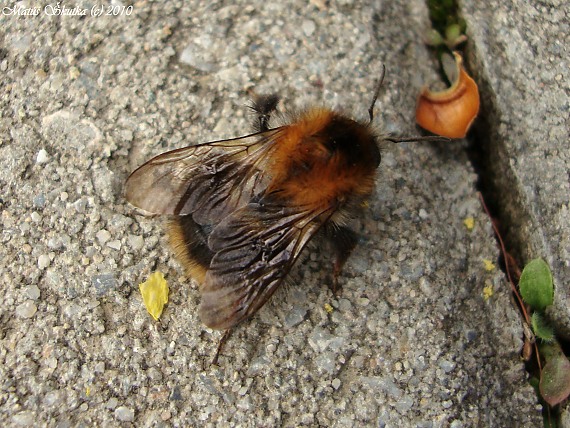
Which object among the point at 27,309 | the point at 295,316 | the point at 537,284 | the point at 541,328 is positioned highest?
the point at 537,284

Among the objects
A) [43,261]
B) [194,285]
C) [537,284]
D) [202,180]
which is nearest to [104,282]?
[43,261]

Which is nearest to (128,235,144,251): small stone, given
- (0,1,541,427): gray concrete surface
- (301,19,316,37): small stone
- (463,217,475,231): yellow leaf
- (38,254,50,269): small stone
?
(0,1,541,427): gray concrete surface

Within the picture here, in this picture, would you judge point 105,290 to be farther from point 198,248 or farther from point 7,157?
point 7,157

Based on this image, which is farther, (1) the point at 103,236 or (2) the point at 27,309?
(1) the point at 103,236

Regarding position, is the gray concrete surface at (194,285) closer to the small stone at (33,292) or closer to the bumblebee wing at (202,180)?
the small stone at (33,292)

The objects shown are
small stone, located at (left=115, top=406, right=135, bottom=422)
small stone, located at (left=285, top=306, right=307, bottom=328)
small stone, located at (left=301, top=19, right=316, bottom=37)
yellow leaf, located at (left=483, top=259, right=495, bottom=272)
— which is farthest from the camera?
small stone, located at (left=301, top=19, right=316, bottom=37)

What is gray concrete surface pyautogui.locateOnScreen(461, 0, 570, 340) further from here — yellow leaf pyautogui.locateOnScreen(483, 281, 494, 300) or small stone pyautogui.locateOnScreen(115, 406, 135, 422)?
small stone pyautogui.locateOnScreen(115, 406, 135, 422)

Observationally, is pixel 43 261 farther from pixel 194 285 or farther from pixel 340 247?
pixel 340 247
